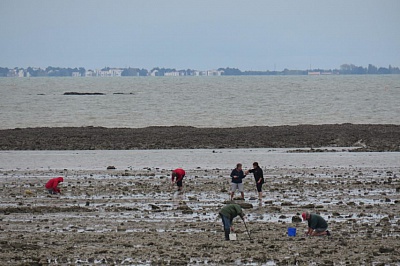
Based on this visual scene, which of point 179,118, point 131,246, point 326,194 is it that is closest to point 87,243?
point 131,246

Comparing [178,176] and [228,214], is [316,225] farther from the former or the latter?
[178,176]

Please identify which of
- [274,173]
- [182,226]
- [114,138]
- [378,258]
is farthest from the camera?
[114,138]

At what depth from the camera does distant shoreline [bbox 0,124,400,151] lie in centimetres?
4578

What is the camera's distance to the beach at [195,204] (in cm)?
1642

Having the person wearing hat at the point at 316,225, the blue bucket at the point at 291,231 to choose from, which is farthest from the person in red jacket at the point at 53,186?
the person wearing hat at the point at 316,225

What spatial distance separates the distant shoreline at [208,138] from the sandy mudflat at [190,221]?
13.6 meters

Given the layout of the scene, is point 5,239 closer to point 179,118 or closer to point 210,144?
point 210,144

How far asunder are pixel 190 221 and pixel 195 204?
3.18 meters

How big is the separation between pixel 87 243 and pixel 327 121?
2230 inches

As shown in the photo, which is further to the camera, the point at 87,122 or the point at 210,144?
the point at 87,122

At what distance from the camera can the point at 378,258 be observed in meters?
15.7

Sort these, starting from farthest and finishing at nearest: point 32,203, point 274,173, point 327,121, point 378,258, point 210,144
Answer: point 327,121 < point 210,144 < point 274,173 < point 32,203 < point 378,258

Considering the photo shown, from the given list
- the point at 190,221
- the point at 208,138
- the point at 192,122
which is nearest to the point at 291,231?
the point at 190,221

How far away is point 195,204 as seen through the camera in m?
23.8
